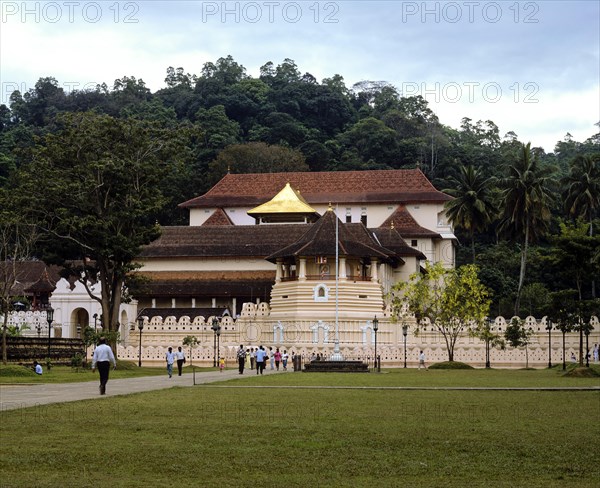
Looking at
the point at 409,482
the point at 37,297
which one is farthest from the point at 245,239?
the point at 409,482

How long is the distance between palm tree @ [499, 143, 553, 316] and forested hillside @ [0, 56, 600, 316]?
0.13 m

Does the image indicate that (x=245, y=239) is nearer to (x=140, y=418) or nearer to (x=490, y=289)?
(x=490, y=289)

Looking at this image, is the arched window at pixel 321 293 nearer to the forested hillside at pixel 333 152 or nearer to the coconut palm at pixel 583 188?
the forested hillside at pixel 333 152

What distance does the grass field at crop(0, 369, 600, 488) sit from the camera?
11305mm

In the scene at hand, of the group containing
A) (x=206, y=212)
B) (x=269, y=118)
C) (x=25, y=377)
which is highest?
(x=269, y=118)

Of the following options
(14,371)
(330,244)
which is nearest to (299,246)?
(330,244)

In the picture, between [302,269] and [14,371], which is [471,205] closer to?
[302,269]

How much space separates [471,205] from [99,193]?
45902mm

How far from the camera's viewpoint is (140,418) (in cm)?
1712

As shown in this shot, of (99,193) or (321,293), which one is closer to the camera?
(99,193)

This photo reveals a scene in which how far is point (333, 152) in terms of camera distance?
121 meters

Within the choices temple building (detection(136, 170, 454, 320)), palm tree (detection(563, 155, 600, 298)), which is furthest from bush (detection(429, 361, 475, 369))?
palm tree (detection(563, 155, 600, 298))

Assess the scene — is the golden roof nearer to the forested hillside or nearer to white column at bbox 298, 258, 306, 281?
the forested hillside

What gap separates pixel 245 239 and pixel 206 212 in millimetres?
20213
